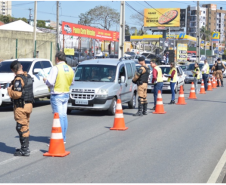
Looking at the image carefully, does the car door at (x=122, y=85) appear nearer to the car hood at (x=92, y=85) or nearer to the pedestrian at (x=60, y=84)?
the car hood at (x=92, y=85)

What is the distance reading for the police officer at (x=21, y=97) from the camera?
7.86 metres

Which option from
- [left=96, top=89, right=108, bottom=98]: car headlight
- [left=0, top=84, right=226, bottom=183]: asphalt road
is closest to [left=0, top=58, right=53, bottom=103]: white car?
[left=0, top=84, right=226, bottom=183]: asphalt road

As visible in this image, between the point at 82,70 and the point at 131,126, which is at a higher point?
the point at 82,70

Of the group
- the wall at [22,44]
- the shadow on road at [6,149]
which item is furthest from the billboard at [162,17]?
the shadow on road at [6,149]

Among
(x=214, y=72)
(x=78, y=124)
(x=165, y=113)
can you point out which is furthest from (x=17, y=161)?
(x=214, y=72)

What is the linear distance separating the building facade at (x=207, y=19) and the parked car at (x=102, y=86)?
14542cm

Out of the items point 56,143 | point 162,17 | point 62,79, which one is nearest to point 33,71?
point 62,79

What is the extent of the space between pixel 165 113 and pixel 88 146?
21.7ft

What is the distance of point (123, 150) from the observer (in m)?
8.90

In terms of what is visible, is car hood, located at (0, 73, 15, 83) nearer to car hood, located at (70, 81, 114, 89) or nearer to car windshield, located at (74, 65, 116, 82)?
car windshield, located at (74, 65, 116, 82)

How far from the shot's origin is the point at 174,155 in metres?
8.42

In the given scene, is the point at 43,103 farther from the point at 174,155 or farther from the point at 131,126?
the point at 174,155

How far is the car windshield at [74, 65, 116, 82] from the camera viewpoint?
15.0 meters

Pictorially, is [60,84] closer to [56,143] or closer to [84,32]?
[56,143]
